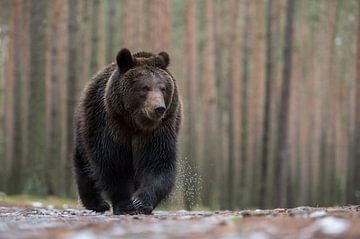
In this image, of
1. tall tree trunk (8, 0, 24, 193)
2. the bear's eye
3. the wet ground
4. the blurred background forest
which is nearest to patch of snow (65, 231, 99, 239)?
the wet ground

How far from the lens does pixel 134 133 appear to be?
9.12m

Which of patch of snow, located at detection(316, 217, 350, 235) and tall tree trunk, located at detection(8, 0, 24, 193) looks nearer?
patch of snow, located at detection(316, 217, 350, 235)

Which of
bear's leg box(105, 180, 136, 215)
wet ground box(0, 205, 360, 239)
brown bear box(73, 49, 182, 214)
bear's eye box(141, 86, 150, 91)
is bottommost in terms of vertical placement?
bear's leg box(105, 180, 136, 215)

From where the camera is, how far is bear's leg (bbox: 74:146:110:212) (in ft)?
34.0

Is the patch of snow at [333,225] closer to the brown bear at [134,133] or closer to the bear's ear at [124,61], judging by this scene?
the brown bear at [134,133]

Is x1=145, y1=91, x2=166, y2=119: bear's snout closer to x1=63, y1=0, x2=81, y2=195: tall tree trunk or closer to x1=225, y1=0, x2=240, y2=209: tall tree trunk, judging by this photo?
x1=63, y1=0, x2=81, y2=195: tall tree trunk

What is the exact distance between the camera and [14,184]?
62.5 ft

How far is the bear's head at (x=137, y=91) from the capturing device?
874 cm

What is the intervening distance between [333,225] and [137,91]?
4.05 meters

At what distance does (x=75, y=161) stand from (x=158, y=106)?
2566mm

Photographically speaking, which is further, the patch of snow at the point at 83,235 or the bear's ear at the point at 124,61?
the bear's ear at the point at 124,61

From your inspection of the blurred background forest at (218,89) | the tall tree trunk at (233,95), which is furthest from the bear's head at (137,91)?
the tall tree trunk at (233,95)

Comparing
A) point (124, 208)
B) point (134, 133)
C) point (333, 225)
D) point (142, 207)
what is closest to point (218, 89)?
point (134, 133)

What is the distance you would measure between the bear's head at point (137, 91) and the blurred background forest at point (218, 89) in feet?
13.4
